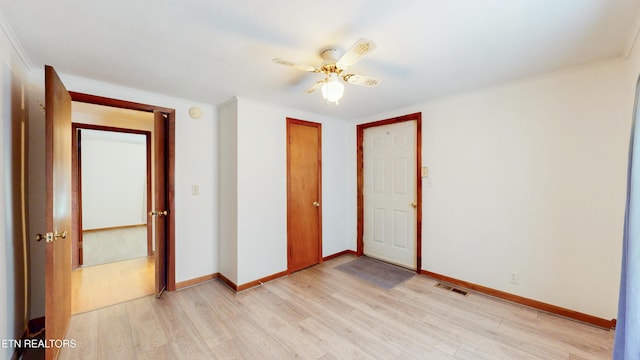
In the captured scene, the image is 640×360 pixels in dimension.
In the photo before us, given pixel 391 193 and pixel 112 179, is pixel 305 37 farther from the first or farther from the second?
pixel 112 179

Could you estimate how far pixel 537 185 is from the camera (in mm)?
2371

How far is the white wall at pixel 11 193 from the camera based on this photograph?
1.55m

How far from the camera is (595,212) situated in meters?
2.11

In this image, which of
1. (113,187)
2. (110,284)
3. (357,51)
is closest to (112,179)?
(113,187)

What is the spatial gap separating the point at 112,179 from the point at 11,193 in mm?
4870

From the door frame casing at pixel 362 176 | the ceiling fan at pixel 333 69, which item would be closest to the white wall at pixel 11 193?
the ceiling fan at pixel 333 69

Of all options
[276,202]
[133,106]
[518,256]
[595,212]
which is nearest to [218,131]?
[133,106]

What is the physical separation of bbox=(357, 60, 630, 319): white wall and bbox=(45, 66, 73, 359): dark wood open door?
135 inches

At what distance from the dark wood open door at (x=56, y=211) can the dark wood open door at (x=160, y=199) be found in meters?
0.67

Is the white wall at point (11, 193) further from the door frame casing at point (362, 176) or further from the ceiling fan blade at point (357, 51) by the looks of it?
the door frame casing at point (362, 176)

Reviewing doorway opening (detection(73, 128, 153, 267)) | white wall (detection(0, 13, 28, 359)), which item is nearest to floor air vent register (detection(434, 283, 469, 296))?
white wall (detection(0, 13, 28, 359))

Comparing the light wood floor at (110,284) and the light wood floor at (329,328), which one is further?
the light wood floor at (110,284)

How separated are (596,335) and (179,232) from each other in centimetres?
392

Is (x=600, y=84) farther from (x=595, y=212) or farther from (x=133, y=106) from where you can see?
(x=133, y=106)
